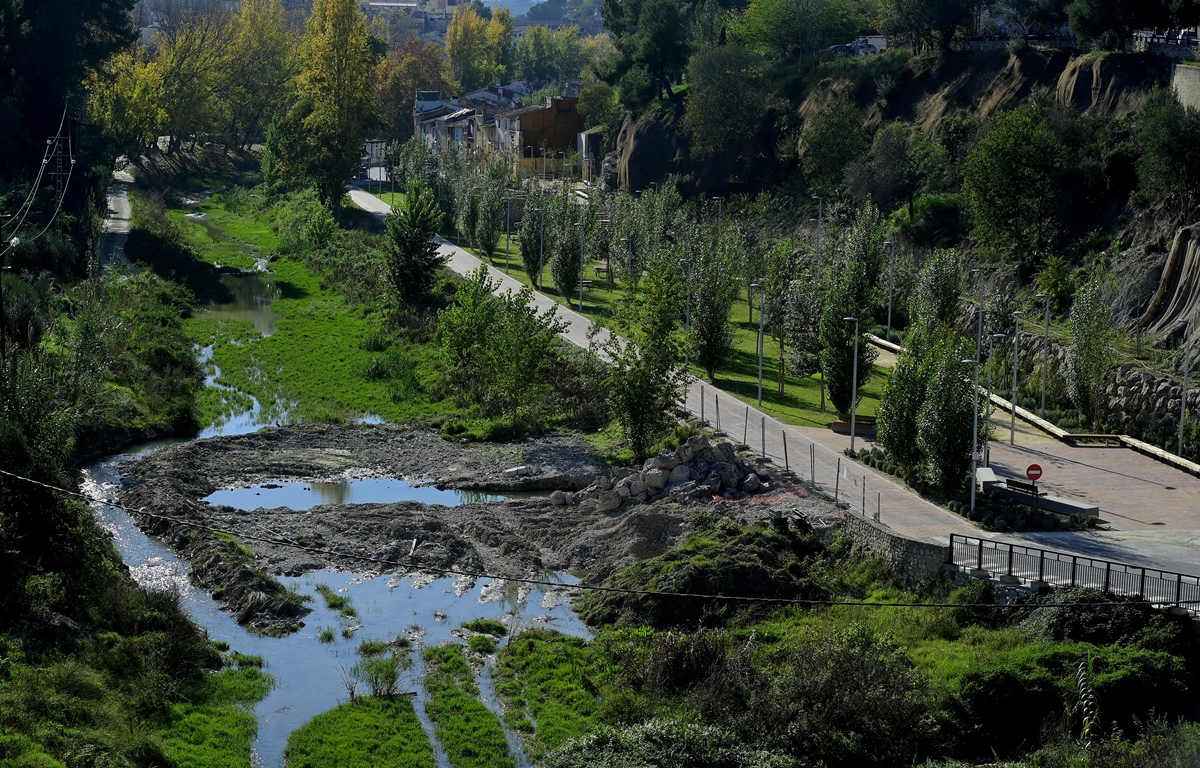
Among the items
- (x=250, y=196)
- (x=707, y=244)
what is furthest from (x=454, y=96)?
(x=707, y=244)

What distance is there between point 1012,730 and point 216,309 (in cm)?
4620

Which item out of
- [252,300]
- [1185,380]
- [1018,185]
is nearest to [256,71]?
[252,300]

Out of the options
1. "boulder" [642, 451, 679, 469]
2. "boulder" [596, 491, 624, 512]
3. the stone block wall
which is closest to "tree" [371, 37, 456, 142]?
"boulder" [642, 451, 679, 469]

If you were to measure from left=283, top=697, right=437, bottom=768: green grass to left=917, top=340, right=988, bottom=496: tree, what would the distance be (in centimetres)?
1426

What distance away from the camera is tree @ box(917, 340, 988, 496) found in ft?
105

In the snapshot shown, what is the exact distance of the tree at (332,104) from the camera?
83250 mm

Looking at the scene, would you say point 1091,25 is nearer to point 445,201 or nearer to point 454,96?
point 445,201

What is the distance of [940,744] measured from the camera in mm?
23062

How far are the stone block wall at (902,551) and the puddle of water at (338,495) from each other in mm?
10776

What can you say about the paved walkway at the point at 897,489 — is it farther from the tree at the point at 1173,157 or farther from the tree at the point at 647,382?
the tree at the point at 1173,157

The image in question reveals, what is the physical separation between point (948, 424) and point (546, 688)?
40.5 ft

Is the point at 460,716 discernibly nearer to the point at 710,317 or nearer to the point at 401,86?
the point at 710,317

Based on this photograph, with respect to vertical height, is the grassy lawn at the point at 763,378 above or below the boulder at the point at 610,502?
above

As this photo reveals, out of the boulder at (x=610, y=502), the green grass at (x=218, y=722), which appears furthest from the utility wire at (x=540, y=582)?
the green grass at (x=218, y=722)
